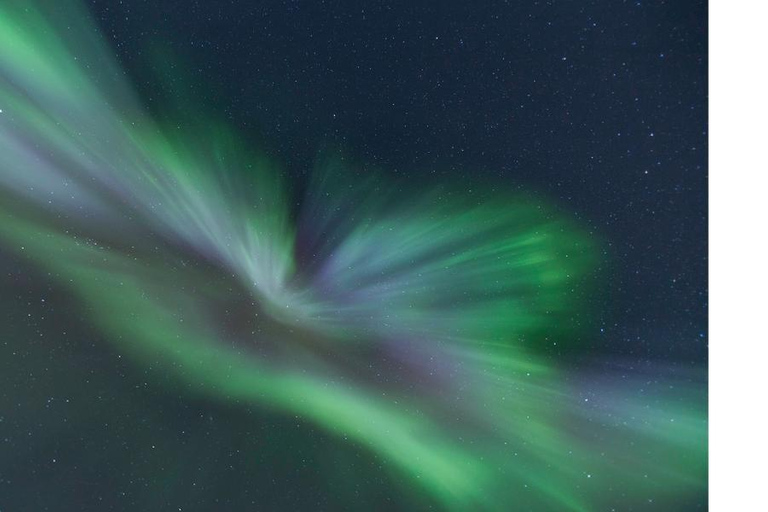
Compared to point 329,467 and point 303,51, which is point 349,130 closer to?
point 303,51

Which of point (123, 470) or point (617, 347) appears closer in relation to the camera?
point (617, 347)

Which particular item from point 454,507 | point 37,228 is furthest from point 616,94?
point 37,228

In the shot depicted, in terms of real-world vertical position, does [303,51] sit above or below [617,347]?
above

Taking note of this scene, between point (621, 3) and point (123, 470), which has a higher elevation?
point (621, 3)

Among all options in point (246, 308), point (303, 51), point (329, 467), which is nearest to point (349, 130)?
point (303, 51)

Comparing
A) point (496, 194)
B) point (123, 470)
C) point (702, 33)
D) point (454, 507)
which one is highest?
point (702, 33)

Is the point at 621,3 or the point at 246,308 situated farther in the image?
the point at 246,308

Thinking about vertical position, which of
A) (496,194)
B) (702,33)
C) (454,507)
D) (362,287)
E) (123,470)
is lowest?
(123,470)
